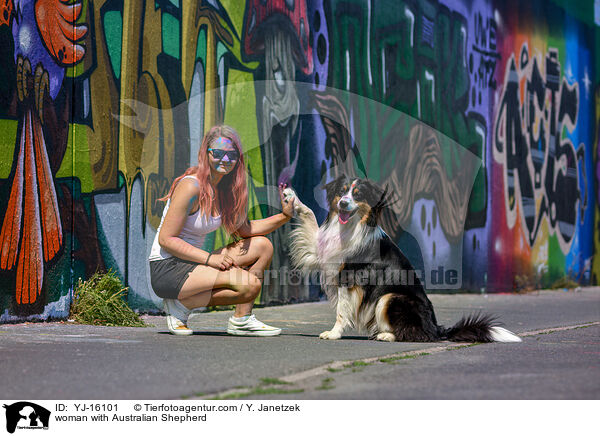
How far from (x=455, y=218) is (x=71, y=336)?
9.21m

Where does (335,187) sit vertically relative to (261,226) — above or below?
above

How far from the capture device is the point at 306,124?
1087 centimetres

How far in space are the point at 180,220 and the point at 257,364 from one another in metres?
1.72

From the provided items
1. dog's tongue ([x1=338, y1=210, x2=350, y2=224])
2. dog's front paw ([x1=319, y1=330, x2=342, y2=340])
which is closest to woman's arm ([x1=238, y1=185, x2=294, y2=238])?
dog's tongue ([x1=338, y1=210, x2=350, y2=224])

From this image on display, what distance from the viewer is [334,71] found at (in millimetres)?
11461

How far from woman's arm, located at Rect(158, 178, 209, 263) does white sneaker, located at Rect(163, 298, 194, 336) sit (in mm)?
453

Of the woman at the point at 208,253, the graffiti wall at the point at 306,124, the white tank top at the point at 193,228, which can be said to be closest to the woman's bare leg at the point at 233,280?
the woman at the point at 208,253

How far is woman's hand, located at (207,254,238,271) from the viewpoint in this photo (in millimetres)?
6500

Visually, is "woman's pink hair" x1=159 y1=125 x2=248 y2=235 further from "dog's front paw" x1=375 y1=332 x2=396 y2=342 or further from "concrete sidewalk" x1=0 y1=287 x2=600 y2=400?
"dog's front paw" x1=375 y1=332 x2=396 y2=342

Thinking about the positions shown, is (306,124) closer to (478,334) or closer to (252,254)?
(252,254)

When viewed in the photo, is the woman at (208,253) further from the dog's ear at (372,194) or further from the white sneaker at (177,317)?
the dog's ear at (372,194)

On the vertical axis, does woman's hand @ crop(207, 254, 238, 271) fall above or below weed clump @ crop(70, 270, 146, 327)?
above
